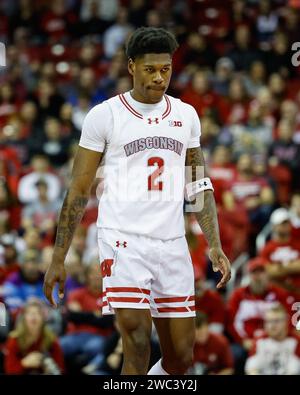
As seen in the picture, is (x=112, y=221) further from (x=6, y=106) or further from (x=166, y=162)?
(x=6, y=106)

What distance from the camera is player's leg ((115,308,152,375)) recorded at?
5.96m

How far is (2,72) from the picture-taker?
17906 millimetres

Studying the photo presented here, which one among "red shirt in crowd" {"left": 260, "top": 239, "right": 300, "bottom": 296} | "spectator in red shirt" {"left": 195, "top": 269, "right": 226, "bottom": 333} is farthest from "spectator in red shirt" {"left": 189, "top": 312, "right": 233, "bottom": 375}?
"red shirt in crowd" {"left": 260, "top": 239, "right": 300, "bottom": 296}

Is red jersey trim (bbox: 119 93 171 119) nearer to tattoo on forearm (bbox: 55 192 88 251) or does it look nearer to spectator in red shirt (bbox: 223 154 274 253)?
tattoo on forearm (bbox: 55 192 88 251)

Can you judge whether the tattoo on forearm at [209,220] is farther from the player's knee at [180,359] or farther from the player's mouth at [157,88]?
the player's mouth at [157,88]

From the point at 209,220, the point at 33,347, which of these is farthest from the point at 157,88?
the point at 33,347

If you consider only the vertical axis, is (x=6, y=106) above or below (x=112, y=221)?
above

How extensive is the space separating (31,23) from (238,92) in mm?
5434

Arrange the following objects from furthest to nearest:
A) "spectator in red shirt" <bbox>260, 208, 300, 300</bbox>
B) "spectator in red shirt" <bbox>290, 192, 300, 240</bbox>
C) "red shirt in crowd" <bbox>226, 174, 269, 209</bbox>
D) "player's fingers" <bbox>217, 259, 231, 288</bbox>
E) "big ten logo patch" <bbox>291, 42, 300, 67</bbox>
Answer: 1. "big ten logo patch" <bbox>291, 42, 300, 67</bbox>
2. "red shirt in crowd" <bbox>226, 174, 269, 209</bbox>
3. "spectator in red shirt" <bbox>290, 192, 300, 240</bbox>
4. "spectator in red shirt" <bbox>260, 208, 300, 300</bbox>
5. "player's fingers" <bbox>217, 259, 231, 288</bbox>

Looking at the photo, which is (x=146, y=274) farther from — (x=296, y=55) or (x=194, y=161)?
(x=296, y=55)

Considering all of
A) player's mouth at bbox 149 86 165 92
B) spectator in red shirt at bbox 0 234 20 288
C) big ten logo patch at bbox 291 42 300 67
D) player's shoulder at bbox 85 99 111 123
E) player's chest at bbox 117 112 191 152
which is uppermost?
big ten logo patch at bbox 291 42 300 67

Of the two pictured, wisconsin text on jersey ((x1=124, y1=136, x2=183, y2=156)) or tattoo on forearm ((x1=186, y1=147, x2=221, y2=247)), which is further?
tattoo on forearm ((x1=186, y1=147, x2=221, y2=247))
